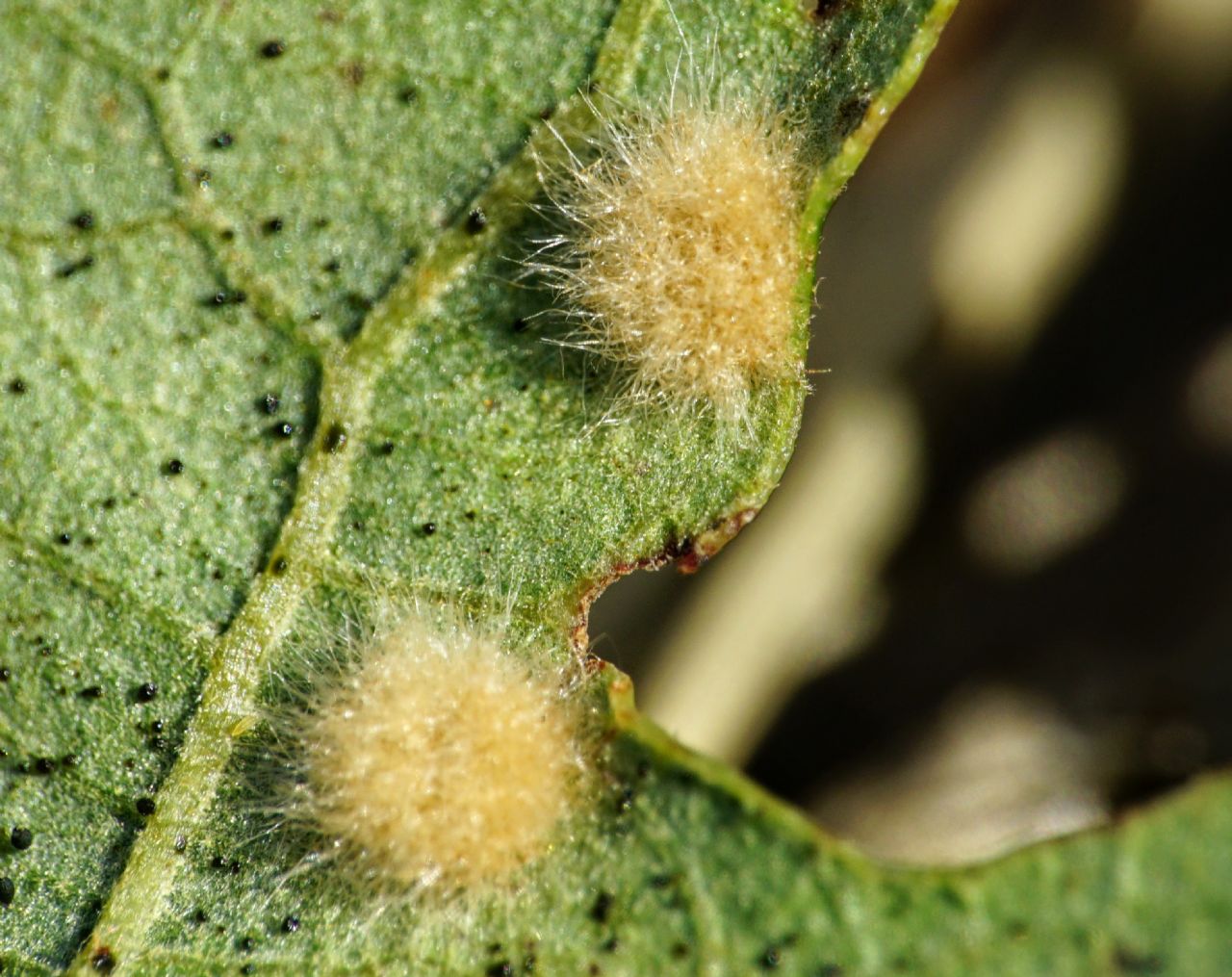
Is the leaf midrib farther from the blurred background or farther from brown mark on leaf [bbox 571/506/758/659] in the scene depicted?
the blurred background

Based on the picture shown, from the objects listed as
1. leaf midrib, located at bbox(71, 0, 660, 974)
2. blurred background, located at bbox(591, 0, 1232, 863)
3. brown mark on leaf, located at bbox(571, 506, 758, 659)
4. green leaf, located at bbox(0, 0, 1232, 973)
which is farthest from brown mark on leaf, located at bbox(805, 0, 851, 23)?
blurred background, located at bbox(591, 0, 1232, 863)

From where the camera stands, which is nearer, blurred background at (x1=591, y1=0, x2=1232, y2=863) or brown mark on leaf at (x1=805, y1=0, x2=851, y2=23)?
brown mark on leaf at (x1=805, y1=0, x2=851, y2=23)

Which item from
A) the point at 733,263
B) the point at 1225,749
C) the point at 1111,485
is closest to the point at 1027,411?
the point at 1111,485

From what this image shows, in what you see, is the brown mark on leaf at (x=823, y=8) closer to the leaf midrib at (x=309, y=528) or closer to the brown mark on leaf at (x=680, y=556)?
the leaf midrib at (x=309, y=528)

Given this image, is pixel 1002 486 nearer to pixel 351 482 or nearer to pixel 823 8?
pixel 823 8

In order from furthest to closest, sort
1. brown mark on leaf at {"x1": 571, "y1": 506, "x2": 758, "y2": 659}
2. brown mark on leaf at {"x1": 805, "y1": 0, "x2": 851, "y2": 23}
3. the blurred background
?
the blurred background
brown mark on leaf at {"x1": 571, "y1": 506, "x2": 758, "y2": 659}
brown mark on leaf at {"x1": 805, "y1": 0, "x2": 851, "y2": 23}

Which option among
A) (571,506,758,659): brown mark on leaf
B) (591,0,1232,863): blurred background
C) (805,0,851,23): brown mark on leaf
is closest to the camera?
(805,0,851,23): brown mark on leaf
